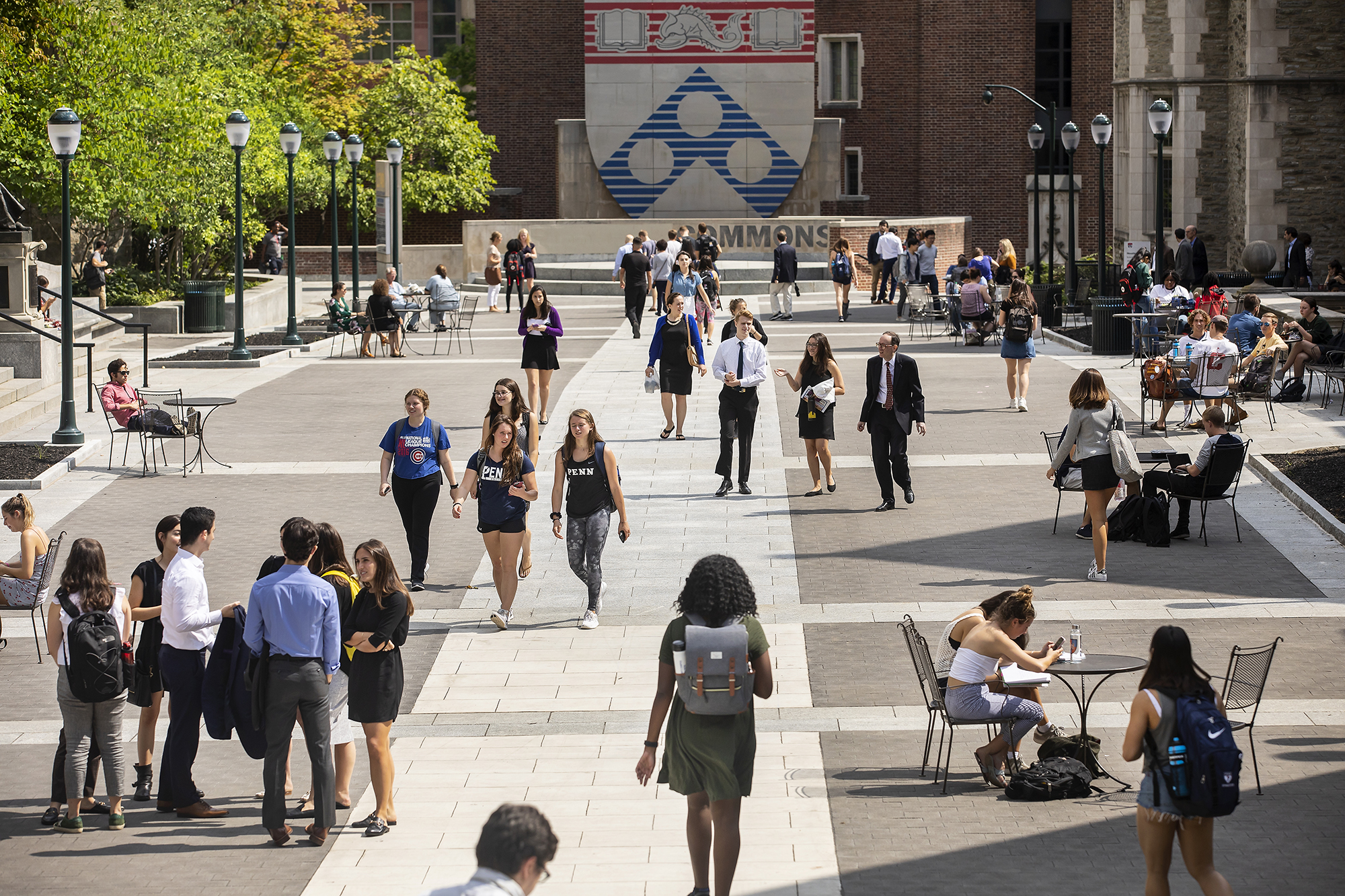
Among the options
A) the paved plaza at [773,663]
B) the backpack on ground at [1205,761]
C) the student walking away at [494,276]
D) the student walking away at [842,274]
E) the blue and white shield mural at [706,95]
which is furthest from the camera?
the blue and white shield mural at [706,95]

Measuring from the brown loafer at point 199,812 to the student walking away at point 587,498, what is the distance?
363 centimetres

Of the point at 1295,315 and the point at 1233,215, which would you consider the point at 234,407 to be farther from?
the point at 1233,215

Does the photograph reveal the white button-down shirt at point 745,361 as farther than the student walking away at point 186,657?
Yes

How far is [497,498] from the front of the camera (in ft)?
37.7

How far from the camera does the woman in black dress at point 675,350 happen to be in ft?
58.4

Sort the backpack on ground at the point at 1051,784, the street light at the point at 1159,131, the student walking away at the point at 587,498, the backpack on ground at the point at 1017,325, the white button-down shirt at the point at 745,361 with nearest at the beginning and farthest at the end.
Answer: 1. the backpack on ground at the point at 1051,784
2. the student walking away at the point at 587,498
3. the white button-down shirt at the point at 745,361
4. the backpack on ground at the point at 1017,325
5. the street light at the point at 1159,131

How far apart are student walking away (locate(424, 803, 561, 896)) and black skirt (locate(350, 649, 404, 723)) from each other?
373 cm

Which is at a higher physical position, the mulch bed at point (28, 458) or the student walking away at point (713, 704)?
the mulch bed at point (28, 458)

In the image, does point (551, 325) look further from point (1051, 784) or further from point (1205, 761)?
point (1205, 761)

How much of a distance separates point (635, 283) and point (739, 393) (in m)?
14.2

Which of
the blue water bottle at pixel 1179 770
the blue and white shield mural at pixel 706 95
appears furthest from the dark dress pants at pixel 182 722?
the blue and white shield mural at pixel 706 95

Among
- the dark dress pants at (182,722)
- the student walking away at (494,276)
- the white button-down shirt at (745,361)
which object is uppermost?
the student walking away at (494,276)

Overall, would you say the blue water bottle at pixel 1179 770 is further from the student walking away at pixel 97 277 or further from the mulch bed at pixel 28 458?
the student walking away at pixel 97 277

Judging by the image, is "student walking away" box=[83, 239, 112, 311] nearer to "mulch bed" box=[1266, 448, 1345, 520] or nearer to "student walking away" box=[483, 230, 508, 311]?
"student walking away" box=[483, 230, 508, 311]
